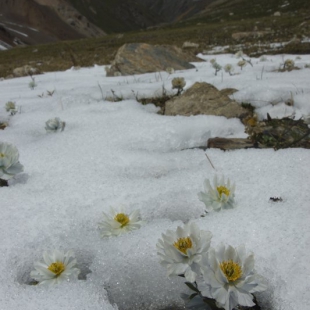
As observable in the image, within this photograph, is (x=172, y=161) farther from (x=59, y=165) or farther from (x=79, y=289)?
(x=79, y=289)

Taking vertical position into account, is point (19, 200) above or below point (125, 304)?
above

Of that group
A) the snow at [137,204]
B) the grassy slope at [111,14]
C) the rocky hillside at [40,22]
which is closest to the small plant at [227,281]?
the snow at [137,204]

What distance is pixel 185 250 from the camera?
1.13 m

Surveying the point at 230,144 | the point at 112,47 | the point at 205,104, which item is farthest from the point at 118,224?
the point at 112,47

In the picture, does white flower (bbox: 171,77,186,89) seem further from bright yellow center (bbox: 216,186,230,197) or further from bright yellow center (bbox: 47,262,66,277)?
bright yellow center (bbox: 47,262,66,277)

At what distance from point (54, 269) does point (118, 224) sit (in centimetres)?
32

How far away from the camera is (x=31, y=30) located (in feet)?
253

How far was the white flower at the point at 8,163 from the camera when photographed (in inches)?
77.0

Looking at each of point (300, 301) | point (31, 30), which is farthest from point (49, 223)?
point (31, 30)

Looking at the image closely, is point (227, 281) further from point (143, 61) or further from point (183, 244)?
point (143, 61)

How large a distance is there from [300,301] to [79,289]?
0.73 m

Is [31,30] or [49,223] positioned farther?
[31,30]

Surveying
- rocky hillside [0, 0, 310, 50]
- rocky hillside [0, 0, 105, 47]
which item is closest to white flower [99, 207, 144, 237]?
rocky hillside [0, 0, 310, 50]

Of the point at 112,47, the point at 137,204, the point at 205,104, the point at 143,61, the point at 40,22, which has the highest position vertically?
the point at 40,22
